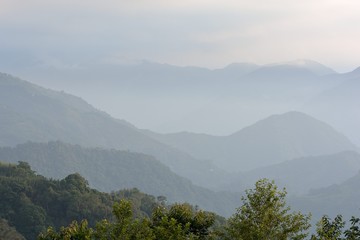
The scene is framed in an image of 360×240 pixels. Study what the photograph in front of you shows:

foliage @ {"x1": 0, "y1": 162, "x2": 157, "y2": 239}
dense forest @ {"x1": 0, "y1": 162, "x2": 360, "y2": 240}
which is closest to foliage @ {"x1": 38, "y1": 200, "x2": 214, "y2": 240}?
dense forest @ {"x1": 0, "y1": 162, "x2": 360, "y2": 240}

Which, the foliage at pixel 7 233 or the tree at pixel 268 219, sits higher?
the tree at pixel 268 219

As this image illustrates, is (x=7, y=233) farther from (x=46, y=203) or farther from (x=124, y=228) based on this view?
(x=124, y=228)

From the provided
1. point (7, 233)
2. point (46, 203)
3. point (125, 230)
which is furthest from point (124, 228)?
point (46, 203)

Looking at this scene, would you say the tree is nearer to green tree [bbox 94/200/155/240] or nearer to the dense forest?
the dense forest

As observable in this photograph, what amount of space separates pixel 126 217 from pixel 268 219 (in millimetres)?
7207

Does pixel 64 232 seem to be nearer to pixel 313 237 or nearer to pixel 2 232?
pixel 313 237

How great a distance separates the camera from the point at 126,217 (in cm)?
2433

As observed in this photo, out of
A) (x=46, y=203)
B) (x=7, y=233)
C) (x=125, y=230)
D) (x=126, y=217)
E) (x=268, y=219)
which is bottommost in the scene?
(x=7, y=233)

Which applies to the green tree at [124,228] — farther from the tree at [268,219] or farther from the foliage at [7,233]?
the foliage at [7,233]

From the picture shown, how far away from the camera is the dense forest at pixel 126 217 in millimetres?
24344

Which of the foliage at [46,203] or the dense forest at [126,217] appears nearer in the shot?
the dense forest at [126,217]

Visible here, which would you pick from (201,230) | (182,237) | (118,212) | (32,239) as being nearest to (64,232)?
(118,212)

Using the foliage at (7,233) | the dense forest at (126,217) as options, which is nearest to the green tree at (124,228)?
the dense forest at (126,217)

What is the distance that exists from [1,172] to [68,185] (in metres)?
23.1
